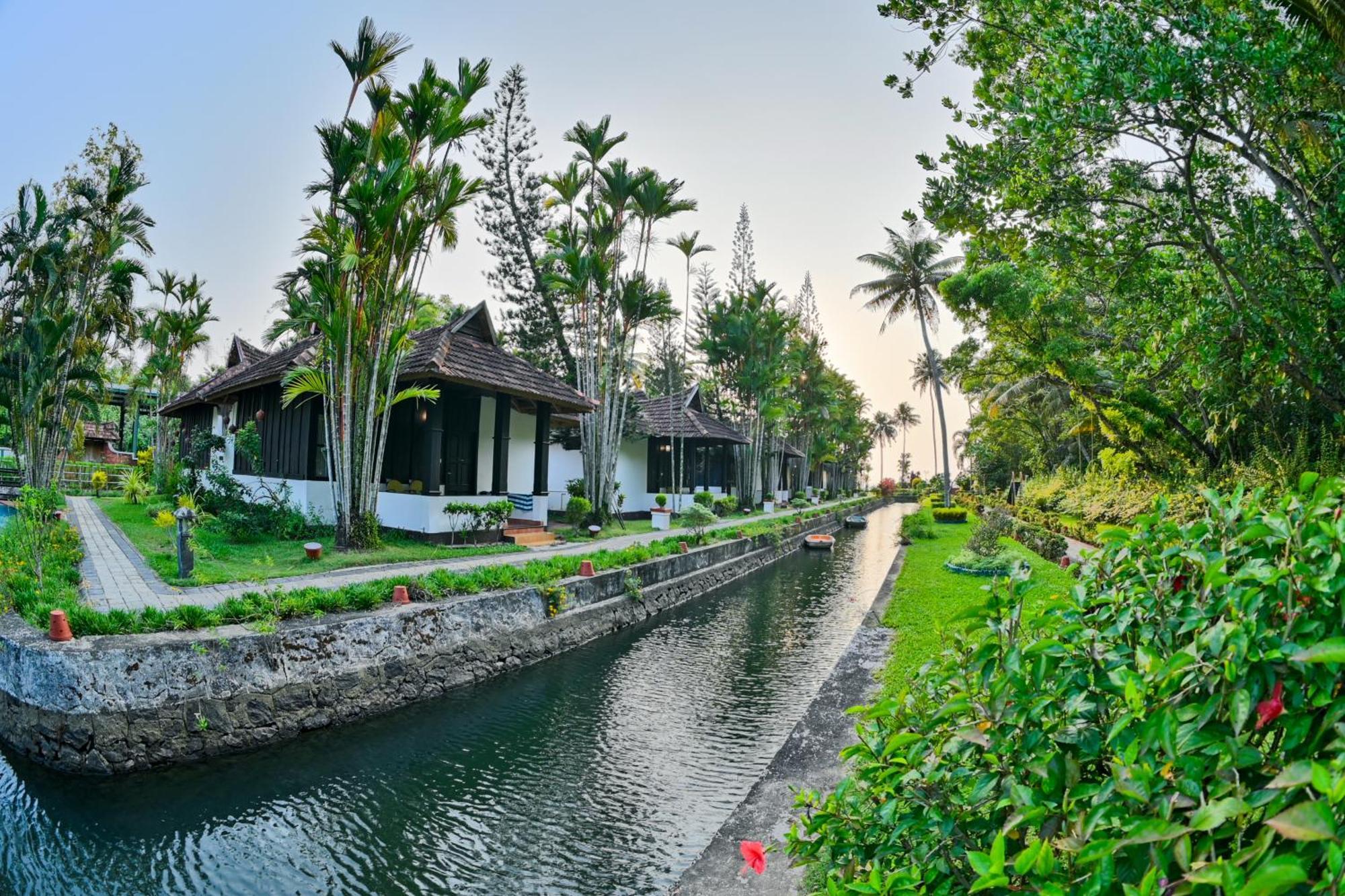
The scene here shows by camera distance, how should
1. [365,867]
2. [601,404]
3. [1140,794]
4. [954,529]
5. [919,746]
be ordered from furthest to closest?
[954,529] → [601,404] → [365,867] → [919,746] → [1140,794]

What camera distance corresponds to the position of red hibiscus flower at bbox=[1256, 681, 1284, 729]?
1.25m

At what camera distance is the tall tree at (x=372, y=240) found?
1072 centimetres

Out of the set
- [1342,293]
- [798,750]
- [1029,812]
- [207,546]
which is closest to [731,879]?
[798,750]

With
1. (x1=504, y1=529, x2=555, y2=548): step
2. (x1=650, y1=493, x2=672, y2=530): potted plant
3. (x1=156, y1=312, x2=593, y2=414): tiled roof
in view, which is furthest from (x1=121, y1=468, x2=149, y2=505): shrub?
(x1=650, y1=493, x2=672, y2=530): potted plant

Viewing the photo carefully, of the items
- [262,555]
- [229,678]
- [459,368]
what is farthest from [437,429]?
[229,678]

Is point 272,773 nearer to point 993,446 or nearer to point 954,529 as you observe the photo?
point 954,529

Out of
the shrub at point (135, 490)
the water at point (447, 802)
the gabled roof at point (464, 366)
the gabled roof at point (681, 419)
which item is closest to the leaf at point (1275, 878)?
the water at point (447, 802)

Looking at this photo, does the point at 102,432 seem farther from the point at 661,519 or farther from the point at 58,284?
the point at 661,519

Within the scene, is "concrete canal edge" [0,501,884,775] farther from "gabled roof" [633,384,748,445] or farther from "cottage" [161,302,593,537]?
"gabled roof" [633,384,748,445]

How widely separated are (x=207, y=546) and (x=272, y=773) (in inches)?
284

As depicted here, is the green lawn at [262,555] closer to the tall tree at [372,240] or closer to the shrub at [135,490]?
the tall tree at [372,240]

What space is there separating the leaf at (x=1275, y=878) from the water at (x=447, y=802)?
13.4 ft

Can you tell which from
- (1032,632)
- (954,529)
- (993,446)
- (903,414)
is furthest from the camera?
(903,414)

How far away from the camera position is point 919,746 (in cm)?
191
